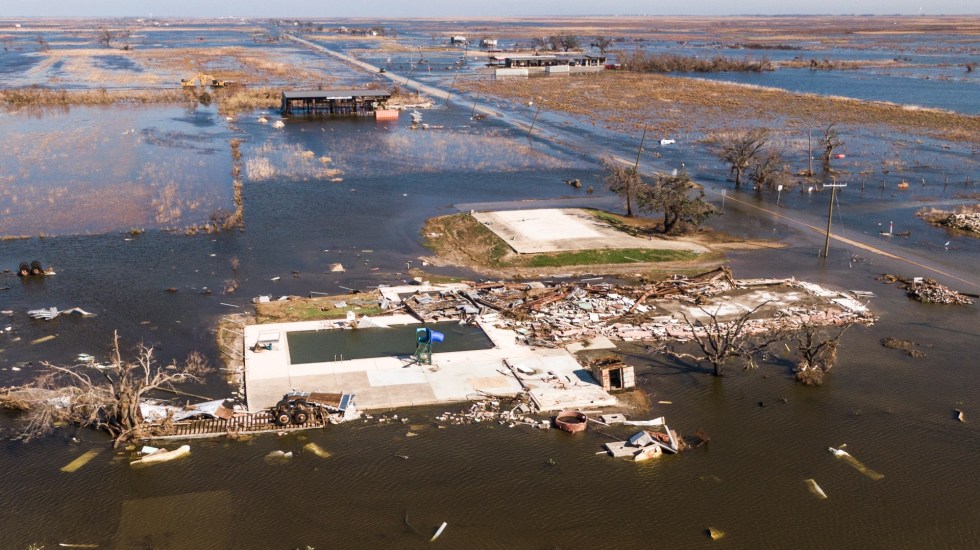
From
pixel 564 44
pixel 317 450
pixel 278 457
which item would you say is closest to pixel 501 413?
pixel 317 450

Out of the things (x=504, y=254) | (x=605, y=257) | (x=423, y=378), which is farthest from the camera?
(x=504, y=254)

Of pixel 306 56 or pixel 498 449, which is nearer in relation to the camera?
pixel 498 449

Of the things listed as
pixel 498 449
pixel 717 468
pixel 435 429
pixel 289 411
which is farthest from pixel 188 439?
pixel 717 468

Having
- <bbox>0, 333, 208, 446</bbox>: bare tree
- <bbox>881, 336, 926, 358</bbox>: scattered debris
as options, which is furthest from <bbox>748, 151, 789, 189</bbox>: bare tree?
<bbox>0, 333, 208, 446</bbox>: bare tree

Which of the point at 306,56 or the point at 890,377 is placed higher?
the point at 306,56

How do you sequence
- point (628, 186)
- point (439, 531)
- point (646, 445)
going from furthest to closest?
point (628, 186)
point (646, 445)
point (439, 531)

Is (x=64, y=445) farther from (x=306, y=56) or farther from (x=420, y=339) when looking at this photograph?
(x=306, y=56)

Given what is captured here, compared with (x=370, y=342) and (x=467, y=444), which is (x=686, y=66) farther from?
(x=467, y=444)
